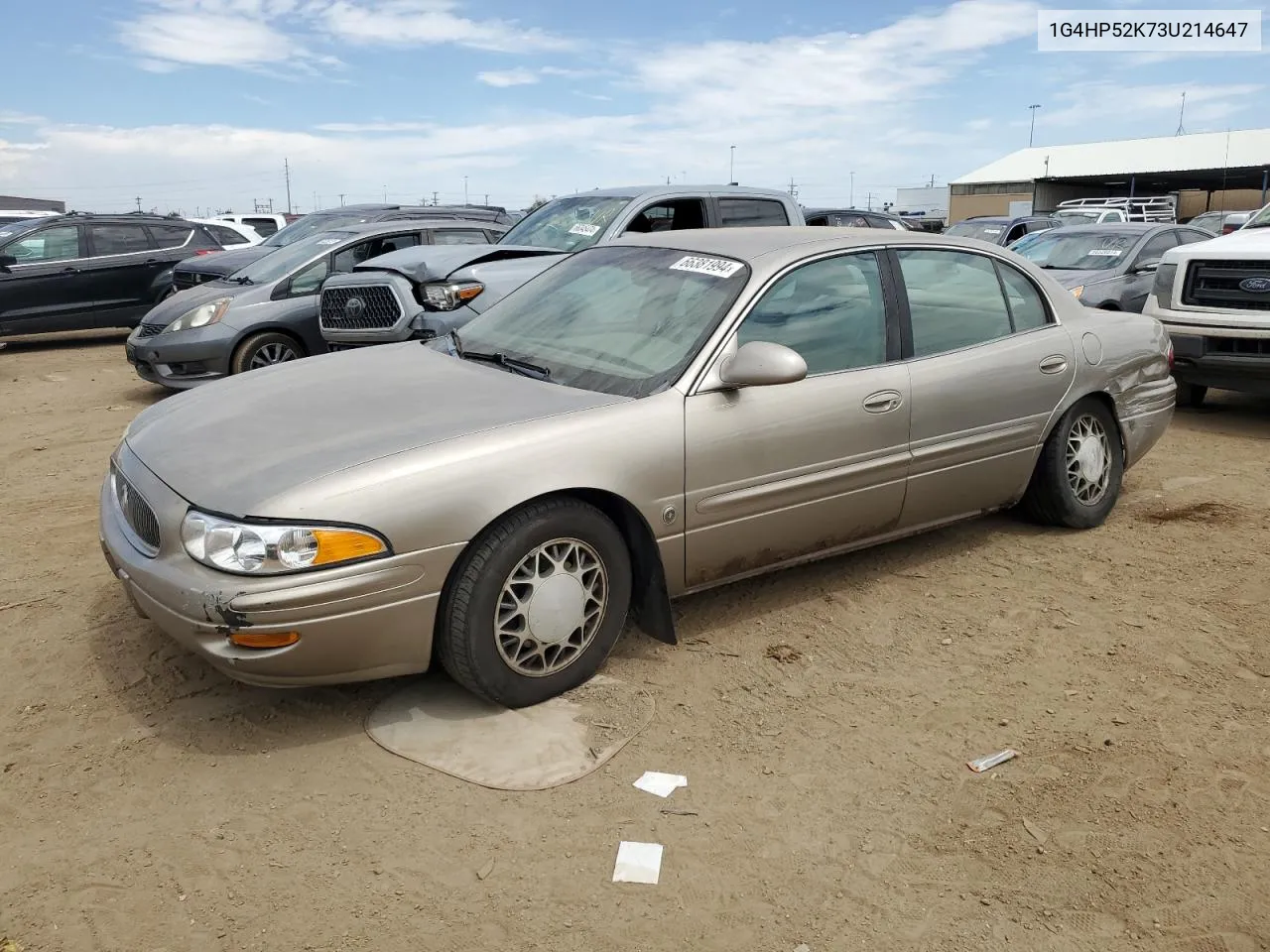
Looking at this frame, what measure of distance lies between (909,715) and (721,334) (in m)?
1.56

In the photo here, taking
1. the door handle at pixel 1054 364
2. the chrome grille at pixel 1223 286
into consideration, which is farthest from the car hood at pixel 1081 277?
the door handle at pixel 1054 364

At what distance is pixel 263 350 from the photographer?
9.15m

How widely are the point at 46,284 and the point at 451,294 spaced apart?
325 inches

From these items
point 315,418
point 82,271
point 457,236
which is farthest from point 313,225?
point 315,418

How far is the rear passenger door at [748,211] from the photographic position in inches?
330

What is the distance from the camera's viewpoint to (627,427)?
3676mm

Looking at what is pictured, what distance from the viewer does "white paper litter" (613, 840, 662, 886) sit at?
2.79 m

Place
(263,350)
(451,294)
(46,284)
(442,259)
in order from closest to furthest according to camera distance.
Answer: (451,294)
(442,259)
(263,350)
(46,284)

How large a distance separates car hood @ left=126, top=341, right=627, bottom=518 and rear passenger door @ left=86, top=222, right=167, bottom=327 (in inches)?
402

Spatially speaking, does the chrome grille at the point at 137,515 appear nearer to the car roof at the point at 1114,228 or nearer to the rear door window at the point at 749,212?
the rear door window at the point at 749,212

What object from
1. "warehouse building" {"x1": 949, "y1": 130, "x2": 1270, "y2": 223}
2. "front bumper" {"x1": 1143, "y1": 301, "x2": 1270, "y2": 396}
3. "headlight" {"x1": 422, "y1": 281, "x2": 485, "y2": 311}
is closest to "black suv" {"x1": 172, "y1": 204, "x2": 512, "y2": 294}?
"headlight" {"x1": 422, "y1": 281, "x2": 485, "y2": 311}

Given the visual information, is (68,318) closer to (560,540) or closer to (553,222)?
(553,222)

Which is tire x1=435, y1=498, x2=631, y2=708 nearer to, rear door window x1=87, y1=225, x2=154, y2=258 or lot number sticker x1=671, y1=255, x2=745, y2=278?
lot number sticker x1=671, y1=255, x2=745, y2=278

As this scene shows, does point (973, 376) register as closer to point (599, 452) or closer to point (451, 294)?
point (599, 452)
